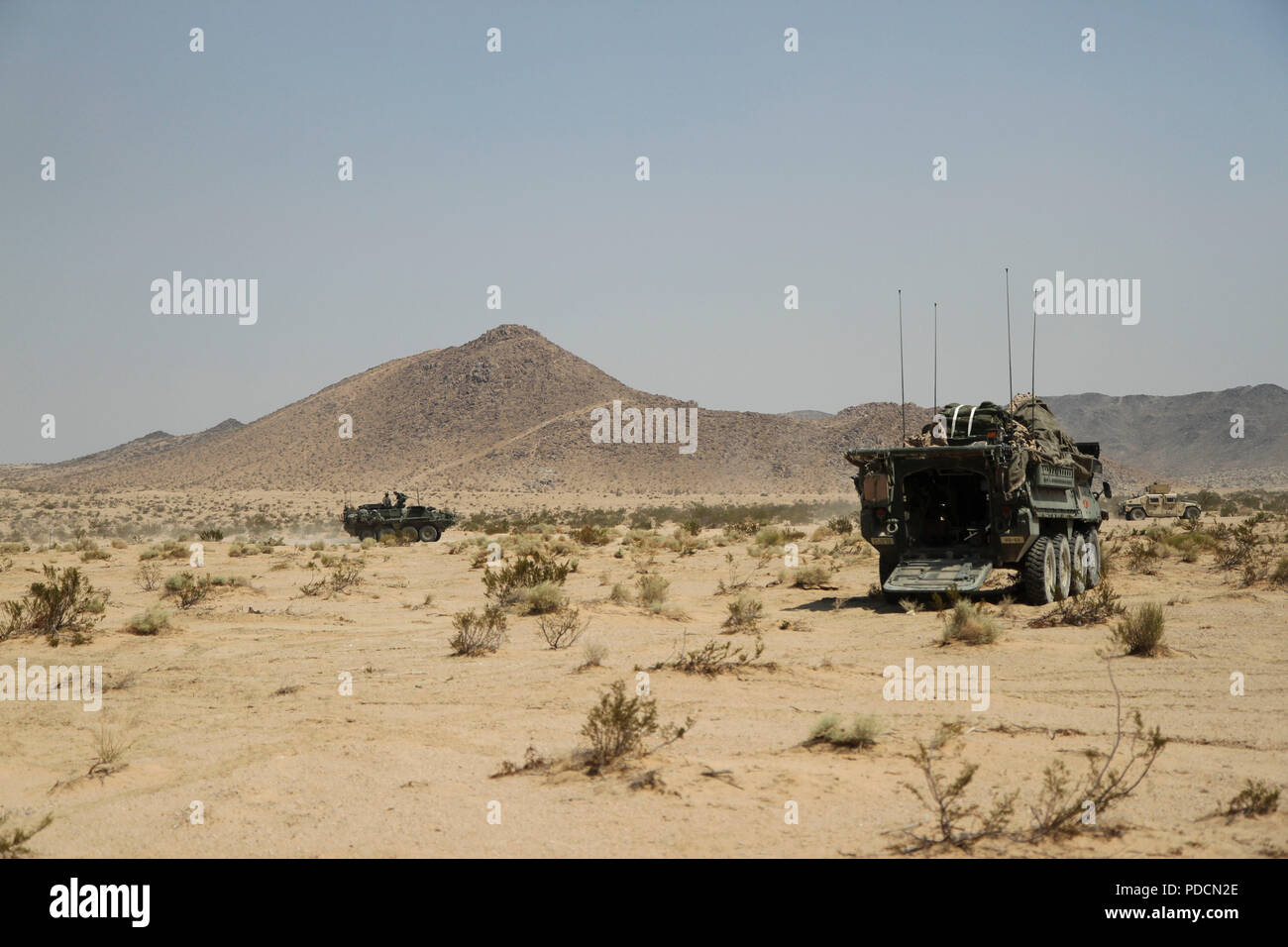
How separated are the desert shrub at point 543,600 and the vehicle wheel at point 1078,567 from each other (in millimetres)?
8258

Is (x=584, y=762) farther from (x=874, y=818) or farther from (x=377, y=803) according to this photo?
(x=874, y=818)

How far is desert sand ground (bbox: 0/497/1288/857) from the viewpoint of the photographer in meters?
6.23

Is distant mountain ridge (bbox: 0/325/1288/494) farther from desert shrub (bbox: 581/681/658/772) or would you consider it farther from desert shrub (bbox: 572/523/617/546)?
desert shrub (bbox: 581/681/658/772)

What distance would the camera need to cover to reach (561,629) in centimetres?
1334

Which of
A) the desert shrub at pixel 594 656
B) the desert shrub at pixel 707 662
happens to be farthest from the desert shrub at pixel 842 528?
the desert shrub at pixel 594 656

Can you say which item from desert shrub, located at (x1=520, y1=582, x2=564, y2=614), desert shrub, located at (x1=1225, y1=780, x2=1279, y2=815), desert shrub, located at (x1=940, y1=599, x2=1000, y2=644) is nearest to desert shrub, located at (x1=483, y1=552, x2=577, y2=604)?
desert shrub, located at (x1=520, y1=582, x2=564, y2=614)

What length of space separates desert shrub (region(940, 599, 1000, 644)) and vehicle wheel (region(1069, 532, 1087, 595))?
14.7 ft

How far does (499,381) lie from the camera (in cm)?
11462

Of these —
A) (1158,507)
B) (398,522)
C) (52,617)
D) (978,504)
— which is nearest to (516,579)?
(52,617)

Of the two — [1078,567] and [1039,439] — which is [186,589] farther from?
[1078,567]

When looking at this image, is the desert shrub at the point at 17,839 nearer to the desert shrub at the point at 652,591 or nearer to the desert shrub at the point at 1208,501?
the desert shrub at the point at 652,591

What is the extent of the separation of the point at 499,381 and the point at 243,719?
107 m

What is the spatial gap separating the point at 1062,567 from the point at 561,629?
810cm
